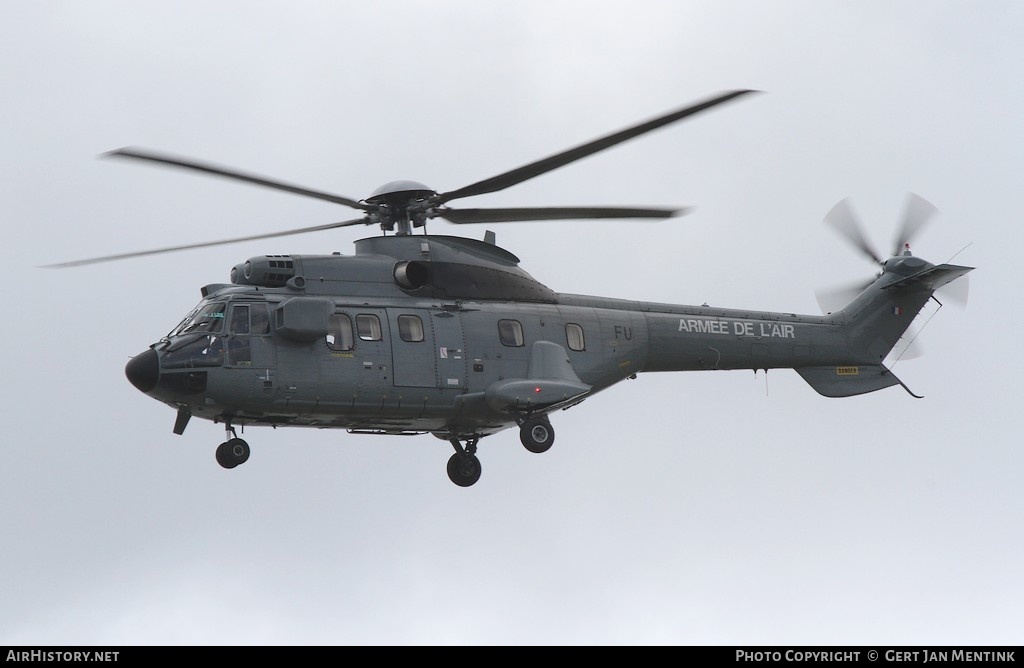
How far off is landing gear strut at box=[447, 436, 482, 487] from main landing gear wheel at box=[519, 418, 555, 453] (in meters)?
1.81

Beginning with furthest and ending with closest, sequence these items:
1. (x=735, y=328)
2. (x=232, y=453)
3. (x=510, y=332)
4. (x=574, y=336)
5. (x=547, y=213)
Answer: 1. (x=735, y=328)
2. (x=574, y=336)
3. (x=510, y=332)
4. (x=547, y=213)
5. (x=232, y=453)

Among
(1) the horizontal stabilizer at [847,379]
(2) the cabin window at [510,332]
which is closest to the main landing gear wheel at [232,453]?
(2) the cabin window at [510,332]

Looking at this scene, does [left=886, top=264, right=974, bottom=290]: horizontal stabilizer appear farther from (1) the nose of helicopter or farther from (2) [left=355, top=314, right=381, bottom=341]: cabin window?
(1) the nose of helicopter

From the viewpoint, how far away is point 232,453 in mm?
25422

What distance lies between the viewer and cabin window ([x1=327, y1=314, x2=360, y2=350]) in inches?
1020

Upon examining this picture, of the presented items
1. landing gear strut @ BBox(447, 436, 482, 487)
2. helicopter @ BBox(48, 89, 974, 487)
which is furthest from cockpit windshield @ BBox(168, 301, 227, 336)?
landing gear strut @ BBox(447, 436, 482, 487)

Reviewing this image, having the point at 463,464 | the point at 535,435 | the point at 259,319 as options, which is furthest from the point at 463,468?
the point at 259,319

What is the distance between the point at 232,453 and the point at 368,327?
10.2 feet

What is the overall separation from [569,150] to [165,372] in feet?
24.1

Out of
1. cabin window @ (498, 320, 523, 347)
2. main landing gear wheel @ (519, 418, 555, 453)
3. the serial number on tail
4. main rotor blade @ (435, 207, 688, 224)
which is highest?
main rotor blade @ (435, 207, 688, 224)

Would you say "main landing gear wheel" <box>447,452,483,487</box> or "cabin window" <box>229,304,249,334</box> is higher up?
"cabin window" <box>229,304,249,334</box>

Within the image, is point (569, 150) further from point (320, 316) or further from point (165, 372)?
point (165, 372)

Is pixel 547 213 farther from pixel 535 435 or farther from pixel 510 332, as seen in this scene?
pixel 535 435
